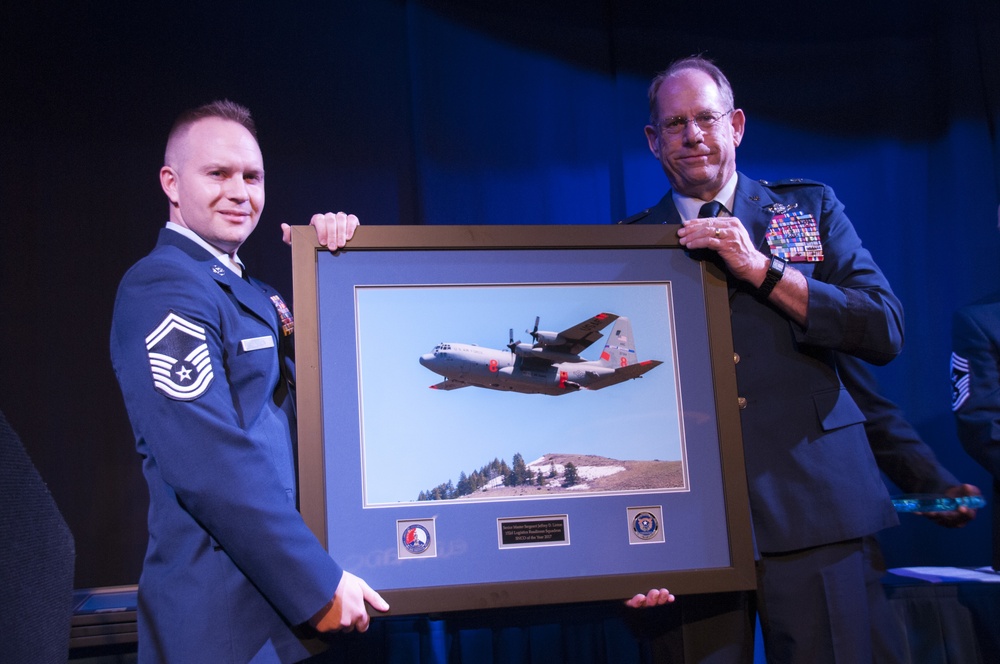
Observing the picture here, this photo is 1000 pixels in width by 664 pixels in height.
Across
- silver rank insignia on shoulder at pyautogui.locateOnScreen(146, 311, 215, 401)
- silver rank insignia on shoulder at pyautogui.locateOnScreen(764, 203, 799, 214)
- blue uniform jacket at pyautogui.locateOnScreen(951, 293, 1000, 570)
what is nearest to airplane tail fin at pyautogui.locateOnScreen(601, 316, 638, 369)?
silver rank insignia on shoulder at pyautogui.locateOnScreen(764, 203, 799, 214)

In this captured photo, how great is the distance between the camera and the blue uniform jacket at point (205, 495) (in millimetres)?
1504

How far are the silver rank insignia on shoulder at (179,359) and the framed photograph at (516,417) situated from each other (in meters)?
0.20

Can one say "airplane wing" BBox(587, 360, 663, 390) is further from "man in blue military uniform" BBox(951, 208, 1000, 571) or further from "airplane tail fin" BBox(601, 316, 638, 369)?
"man in blue military uniform" BBox(951, 208, 1000, 571)

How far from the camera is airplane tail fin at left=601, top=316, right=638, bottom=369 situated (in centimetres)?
180

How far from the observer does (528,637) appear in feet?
9.18

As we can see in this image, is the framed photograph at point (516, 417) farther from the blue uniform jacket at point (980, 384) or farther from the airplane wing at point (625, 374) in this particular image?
the blue uniform jacket at point (980, 384)

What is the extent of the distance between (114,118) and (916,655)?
3.28m

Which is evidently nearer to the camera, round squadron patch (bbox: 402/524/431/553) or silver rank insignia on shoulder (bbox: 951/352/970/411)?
round squadron patch (bbox: 402/524/431/553)

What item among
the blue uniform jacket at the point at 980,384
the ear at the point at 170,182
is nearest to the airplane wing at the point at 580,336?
the ear at the point at 170,182

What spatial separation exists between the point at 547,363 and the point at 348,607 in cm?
64

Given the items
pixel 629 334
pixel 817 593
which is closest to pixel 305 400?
pixel 629 334

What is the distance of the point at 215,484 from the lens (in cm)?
150

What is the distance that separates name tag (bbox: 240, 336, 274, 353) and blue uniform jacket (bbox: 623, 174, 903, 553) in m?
1.03

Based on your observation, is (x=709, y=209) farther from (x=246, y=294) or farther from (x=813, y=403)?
(x=246, y=294)
